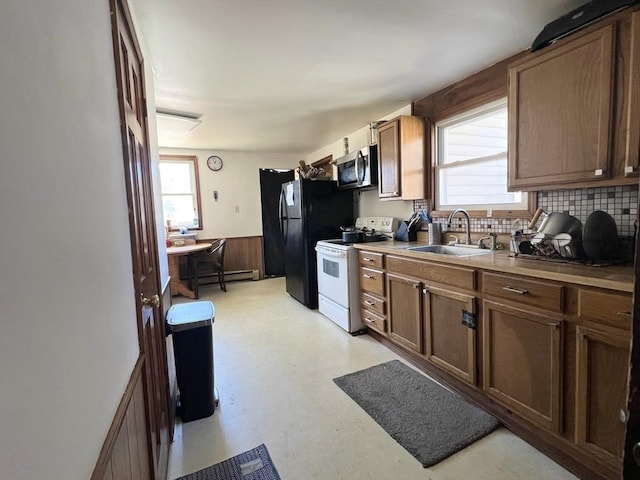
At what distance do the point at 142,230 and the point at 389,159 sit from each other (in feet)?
7.66

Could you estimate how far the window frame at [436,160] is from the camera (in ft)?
7.22

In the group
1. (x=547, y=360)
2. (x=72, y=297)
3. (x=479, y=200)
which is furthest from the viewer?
(x=479, y=200)

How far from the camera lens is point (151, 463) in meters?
1.20

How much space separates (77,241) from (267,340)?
8.65ft

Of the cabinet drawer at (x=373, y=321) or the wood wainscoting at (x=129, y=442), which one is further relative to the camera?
the cabinet drawer at (x=373, y=321)

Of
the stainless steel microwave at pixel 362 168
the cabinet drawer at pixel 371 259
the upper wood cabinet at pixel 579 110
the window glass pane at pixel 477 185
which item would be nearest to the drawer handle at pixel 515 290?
the upper wood cabinet at pixel 579 110

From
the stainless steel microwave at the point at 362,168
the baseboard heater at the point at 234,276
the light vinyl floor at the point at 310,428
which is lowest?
the light vinyl floor at the point at 310,428

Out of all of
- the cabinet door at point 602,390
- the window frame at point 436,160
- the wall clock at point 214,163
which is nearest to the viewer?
the cabinet door at point 602,390

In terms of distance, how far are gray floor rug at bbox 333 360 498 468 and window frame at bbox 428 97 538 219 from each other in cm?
133

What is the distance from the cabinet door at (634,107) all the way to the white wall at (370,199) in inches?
75.5

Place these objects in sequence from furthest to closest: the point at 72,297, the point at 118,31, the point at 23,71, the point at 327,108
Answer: the point at 327,108
the point at 118,31
the point at 72,297
the point at 23,71

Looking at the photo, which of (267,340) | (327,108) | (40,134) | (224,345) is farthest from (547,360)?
(327,108)

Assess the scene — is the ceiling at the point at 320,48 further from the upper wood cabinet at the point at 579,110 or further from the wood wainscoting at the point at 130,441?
the wood wainscoting at the point at 130,441

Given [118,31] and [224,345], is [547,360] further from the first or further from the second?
[224,345]
